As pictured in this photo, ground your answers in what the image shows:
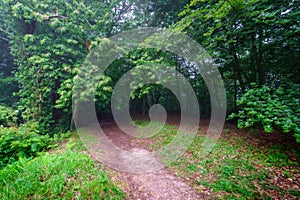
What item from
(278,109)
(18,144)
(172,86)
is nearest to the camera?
(278,109)

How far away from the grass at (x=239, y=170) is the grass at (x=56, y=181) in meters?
1.67

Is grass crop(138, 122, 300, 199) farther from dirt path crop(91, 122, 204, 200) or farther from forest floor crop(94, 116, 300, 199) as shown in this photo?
dirt path crop(91, 122, 204, 200)

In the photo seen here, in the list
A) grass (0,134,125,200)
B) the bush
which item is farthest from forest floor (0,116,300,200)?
the bush

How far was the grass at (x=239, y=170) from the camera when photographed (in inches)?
93.7

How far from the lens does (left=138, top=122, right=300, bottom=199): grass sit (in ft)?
7.81

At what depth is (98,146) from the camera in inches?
176

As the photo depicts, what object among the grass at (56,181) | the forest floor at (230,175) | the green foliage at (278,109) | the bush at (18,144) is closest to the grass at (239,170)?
the forest floor at (230,175)

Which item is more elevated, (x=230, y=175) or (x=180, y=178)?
(x=230, y=175)

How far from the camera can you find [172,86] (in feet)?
26.5

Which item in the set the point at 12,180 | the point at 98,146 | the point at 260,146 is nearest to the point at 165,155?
the point at 98,146

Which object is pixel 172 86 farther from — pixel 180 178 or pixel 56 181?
pixel 56 181

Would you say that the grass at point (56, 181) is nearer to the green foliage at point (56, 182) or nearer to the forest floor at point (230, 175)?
the green foliage at point (56, 182)

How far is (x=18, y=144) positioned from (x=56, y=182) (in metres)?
2.65

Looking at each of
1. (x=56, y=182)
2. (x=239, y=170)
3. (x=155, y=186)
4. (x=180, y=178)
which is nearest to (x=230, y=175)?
(x=239, y=170)
